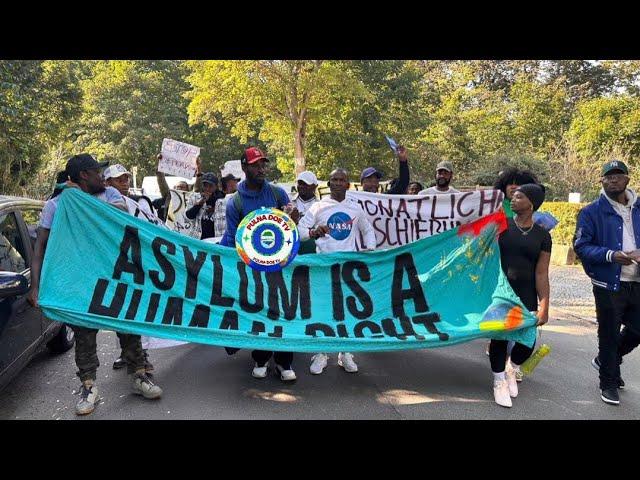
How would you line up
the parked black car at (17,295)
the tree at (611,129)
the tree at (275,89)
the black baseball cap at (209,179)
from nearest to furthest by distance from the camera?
the parked black car at (17,295)
the black baseball cap at (209,179)
the tree at (275,89)
the tree at (611,129)

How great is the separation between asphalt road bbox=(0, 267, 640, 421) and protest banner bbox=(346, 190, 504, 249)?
1.43m

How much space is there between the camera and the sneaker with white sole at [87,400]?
12.3ft

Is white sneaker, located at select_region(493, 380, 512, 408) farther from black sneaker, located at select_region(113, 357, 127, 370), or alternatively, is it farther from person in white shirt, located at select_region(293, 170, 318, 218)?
black sneaker, located at select_region(113, 357, 127, 370)

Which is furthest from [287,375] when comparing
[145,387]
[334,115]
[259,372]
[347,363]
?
[334,115]

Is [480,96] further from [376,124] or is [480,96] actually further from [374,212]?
[374,212]

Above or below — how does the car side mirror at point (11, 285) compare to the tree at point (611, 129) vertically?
below

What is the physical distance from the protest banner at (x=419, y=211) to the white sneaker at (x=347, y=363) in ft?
5.27

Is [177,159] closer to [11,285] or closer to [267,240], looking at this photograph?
[267,240]

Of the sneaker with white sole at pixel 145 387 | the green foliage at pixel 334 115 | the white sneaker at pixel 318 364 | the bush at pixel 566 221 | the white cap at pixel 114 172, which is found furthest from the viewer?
the green foliage at pixel 334 115

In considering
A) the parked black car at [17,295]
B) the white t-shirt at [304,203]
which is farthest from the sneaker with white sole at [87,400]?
the white t-shirt at [304,203]

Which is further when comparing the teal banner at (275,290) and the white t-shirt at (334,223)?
the white t-shirt at (334,223)

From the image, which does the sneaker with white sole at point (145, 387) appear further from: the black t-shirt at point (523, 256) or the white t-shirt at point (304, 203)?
the black t-shirt at point (523, 256)

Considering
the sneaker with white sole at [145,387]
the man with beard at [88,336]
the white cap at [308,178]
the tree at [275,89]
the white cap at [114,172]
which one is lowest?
the sneaker with white sole at [145,387]

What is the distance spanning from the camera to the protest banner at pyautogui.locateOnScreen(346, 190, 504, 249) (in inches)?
214
